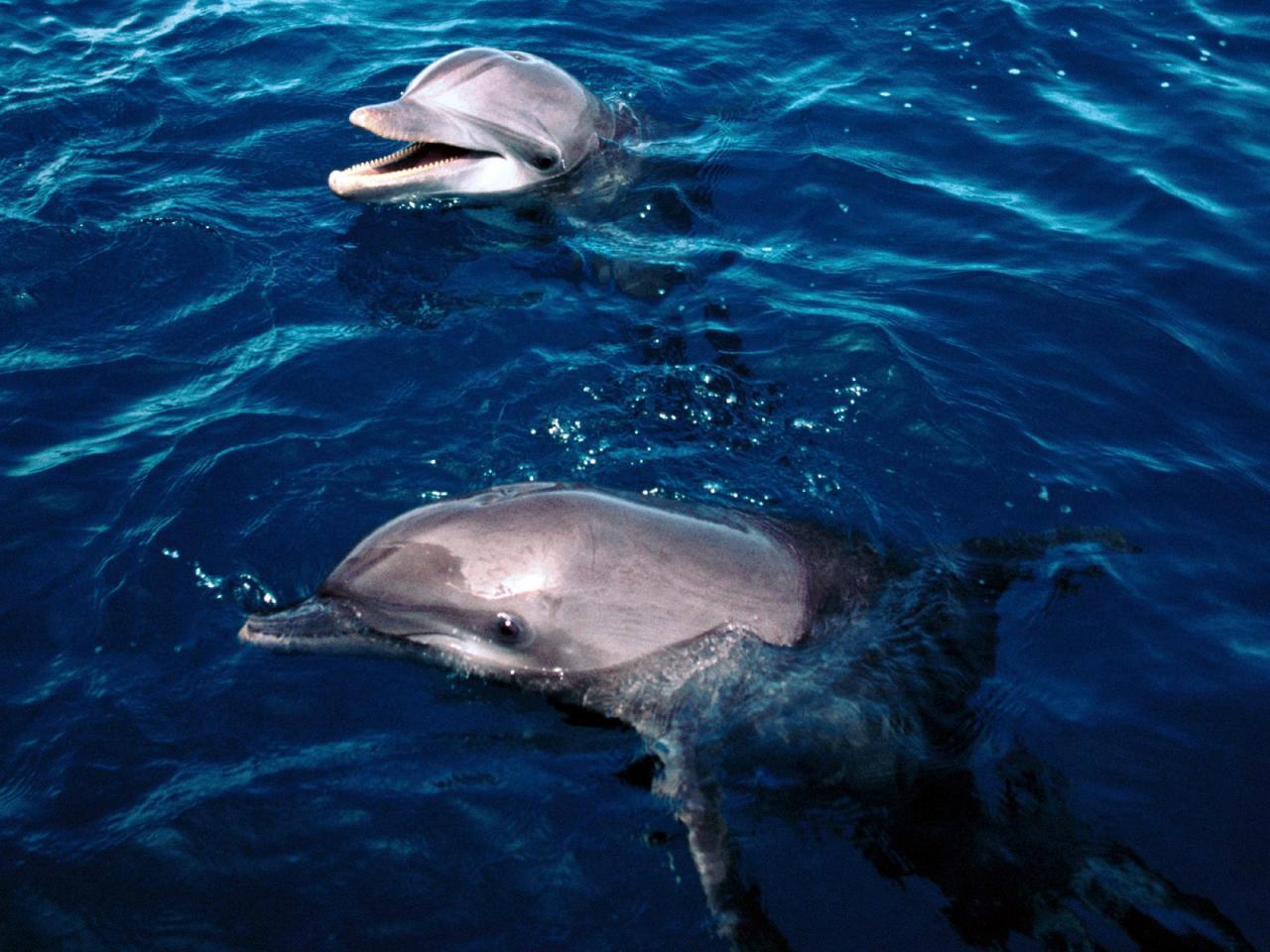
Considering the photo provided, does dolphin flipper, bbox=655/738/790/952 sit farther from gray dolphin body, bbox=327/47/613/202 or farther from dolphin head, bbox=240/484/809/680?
gray dolphin body, bbox=327/47/613/202

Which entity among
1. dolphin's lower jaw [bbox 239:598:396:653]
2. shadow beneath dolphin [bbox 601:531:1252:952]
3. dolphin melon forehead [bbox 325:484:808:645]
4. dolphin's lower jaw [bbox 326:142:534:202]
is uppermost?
dolphin's lower jaw [bbox 326:142:534:202]

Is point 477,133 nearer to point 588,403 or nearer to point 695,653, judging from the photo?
point 588,403

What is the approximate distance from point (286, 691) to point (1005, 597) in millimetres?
4527

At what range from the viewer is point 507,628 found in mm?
6703

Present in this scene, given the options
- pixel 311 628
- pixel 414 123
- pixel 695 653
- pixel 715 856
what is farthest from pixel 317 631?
pixel 414 123

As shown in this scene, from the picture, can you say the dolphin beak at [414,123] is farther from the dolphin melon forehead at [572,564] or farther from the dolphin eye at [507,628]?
the dolphin eye at [507,628]

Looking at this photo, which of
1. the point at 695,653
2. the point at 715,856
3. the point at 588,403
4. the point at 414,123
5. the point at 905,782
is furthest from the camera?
the point at 414,123

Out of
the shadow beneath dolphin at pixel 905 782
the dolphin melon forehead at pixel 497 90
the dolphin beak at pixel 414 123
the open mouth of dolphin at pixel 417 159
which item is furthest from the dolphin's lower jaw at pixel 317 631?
the dolphin melon forehead at pixel 497 90

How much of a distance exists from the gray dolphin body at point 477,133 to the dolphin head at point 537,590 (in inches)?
231

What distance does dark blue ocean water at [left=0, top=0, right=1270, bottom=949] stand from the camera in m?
6.25

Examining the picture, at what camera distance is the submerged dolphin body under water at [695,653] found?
6.52 m

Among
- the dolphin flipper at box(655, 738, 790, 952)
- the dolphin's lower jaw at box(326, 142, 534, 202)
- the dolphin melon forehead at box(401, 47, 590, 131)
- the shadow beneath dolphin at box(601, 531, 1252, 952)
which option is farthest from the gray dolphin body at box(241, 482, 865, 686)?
the dolphin melon forehead at box(401, 47, 590, 131)

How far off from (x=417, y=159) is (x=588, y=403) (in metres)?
4.46

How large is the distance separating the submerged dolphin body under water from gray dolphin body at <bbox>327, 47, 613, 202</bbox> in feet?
19.2
